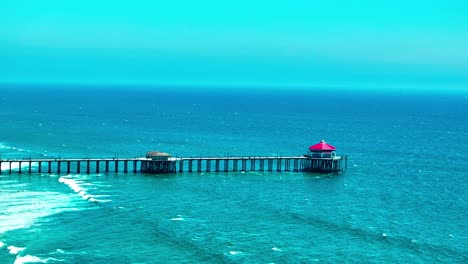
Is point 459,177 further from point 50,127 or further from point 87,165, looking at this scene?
point 50,127

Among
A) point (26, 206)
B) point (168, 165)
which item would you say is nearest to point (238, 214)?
point (26, 206)

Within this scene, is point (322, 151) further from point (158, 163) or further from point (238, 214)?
point (238, 214)

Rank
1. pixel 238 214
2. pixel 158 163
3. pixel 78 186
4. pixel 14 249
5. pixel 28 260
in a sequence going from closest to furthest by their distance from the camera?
pixel 28 260 → pixel 14 249 → pixel 238 214 → pixel 78 186 → pixel 158 163

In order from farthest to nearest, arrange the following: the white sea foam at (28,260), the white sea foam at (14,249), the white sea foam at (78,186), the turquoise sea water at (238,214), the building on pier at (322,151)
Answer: the building on pier at (322,151) → the white sea foam at (78,186) → the turquoise sea water at (238,214) → the white sea foam at (14,249) → the white sea foam at (28,260)

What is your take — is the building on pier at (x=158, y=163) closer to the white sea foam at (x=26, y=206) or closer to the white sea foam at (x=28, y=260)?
the white sea foam at (x=26, y=206)

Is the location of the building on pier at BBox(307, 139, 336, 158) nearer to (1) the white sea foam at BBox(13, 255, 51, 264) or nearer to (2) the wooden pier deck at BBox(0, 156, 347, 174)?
(2) the wooden pier deck at BBox(0, 156, 347, 174)

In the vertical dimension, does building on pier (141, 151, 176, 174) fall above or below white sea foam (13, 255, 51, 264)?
above

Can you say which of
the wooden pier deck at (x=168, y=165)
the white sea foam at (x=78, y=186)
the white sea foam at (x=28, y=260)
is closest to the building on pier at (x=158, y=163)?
the wooden pier deck at (x=168, y=165)

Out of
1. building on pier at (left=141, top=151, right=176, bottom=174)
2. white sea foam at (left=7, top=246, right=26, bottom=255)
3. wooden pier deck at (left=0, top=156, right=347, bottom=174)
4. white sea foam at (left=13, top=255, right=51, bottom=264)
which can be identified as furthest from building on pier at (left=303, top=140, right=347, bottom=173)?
white sea foam at (left=13, top=255, right=51, bottom=264)
